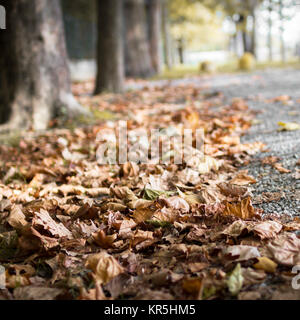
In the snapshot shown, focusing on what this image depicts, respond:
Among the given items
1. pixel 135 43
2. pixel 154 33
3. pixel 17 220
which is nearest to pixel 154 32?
pixel 154 33

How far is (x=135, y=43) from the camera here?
14617 millimetres

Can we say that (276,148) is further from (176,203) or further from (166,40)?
(166,40)

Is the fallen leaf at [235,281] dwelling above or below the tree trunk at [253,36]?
below

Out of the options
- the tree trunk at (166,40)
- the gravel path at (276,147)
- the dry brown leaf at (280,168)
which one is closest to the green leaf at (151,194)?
the gravel path at (276,147)

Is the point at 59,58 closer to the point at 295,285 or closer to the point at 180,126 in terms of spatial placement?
the point at 180,126

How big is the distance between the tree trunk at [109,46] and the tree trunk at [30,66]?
3.06m

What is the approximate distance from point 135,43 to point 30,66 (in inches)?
386

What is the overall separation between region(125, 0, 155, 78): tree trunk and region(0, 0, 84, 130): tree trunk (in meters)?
9.22

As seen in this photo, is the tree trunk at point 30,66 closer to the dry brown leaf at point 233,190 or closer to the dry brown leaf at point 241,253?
the dry brown leaf at point 233,190

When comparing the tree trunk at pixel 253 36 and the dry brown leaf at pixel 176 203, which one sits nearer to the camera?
the dry brown leaf at pixel 176 203

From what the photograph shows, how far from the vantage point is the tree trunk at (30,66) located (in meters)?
5.27

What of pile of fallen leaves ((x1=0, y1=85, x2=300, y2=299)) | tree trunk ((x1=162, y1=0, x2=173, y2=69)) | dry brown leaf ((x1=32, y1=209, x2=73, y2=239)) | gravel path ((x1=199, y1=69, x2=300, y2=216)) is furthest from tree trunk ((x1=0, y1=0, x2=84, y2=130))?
tree trunk ((x1=162, y1=0, x2=173, y2=69))

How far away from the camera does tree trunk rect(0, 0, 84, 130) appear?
527 cm

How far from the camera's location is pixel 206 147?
12.4 feet
